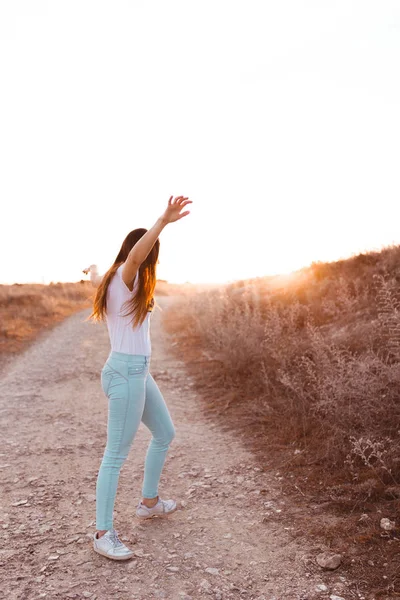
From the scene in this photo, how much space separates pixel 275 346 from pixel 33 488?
12.8ft

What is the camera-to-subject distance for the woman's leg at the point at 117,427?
3227 mm

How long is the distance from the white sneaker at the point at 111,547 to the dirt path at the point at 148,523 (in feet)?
0.21

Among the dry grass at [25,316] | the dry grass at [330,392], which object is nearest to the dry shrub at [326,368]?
the dry grass at [330,392]

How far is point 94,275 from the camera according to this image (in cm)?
358

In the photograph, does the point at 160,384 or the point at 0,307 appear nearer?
the point at 160,384

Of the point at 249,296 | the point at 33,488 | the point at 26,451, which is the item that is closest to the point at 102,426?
the point at 26,451

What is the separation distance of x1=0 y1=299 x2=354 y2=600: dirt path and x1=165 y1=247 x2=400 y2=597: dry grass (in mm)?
366

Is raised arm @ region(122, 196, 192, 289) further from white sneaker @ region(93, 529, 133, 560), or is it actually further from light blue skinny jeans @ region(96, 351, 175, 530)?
white sneaker @ region(93, 529, 133, 560)

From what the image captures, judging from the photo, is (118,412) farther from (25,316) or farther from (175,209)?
(25,316)

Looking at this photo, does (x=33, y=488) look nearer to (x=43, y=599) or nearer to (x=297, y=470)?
(x=43, y=599)

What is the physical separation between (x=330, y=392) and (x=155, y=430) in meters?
2.13

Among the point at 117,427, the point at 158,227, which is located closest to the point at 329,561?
the point at 117,427

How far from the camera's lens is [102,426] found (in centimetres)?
637

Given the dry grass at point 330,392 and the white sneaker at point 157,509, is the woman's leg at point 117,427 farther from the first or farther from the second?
the dry grass at point 330,392
